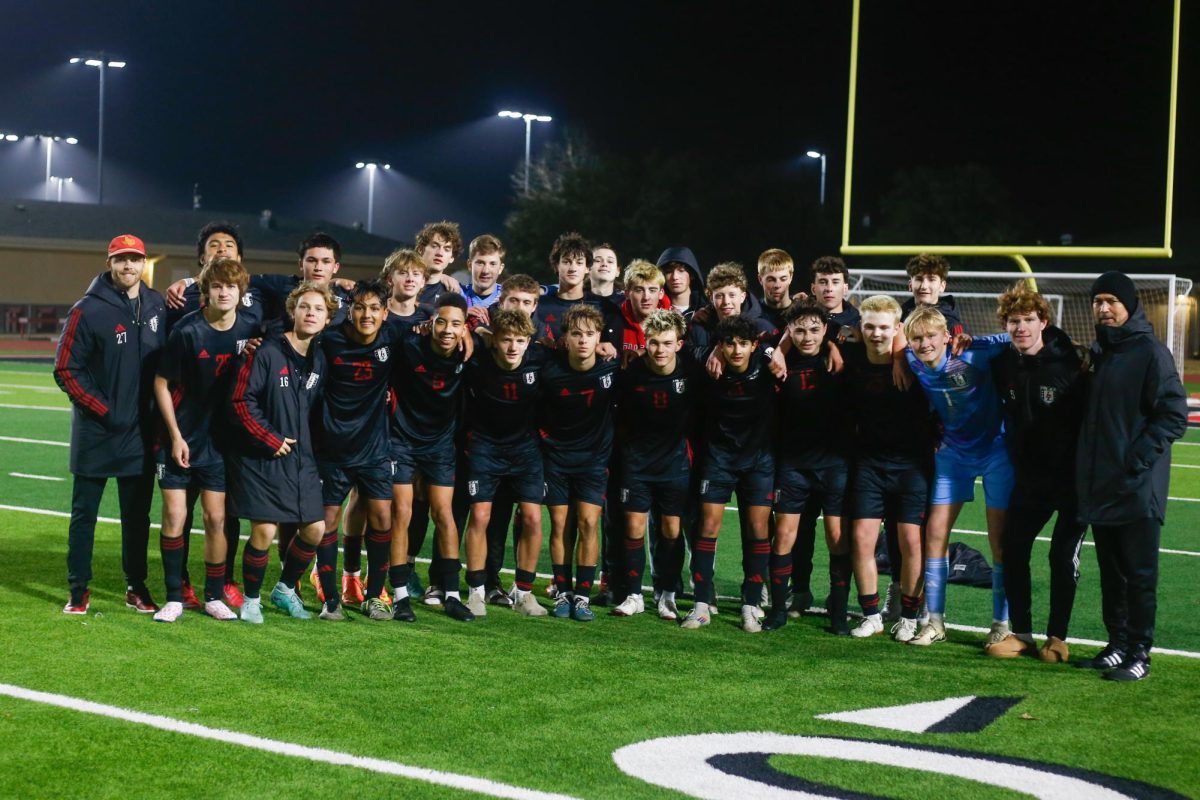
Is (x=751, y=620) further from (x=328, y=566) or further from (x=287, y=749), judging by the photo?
(x=287, y=749)

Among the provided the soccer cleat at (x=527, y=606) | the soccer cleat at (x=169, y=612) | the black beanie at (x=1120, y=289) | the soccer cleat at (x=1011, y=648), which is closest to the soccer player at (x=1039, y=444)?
the soccer cleat at (x=1011, y=648)

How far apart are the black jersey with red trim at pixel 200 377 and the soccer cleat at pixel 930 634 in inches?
137

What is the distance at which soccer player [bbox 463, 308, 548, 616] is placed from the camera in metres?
6.79

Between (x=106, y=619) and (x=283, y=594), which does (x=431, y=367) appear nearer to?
(x=283, y=594)

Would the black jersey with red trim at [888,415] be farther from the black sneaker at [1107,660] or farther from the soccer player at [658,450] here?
the black sneaker at [1107,660]

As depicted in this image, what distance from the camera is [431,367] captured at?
671 cm

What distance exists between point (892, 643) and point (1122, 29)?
392 inches

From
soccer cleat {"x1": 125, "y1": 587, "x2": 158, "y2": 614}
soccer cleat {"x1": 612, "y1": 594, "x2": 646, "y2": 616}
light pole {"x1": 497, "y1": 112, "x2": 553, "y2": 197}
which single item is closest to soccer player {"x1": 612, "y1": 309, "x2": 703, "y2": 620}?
soccer cleat {"x1": 612, "y1": 594, "x2": 646, "y2": 616}

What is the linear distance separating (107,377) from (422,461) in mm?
1577

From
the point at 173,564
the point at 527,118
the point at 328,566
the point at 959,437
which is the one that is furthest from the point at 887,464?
the point at 527,118

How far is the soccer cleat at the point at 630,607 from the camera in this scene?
6918mm

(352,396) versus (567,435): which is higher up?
(352,396)

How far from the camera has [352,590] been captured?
280 inches

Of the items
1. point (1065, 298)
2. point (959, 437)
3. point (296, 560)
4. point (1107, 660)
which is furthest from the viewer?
point (1065, 298)
